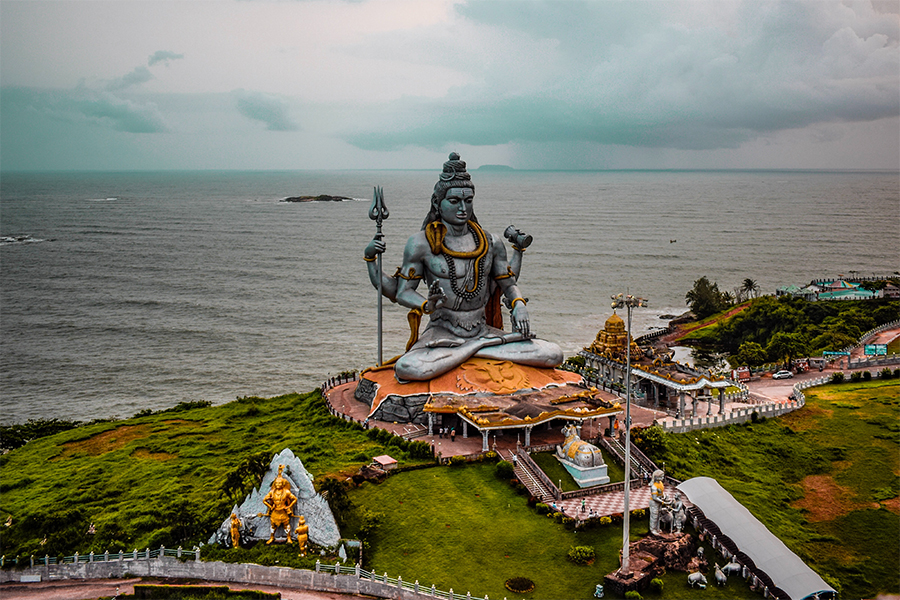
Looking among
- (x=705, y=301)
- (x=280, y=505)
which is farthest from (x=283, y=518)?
(x=705, y=301)

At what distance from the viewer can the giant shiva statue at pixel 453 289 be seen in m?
32.8

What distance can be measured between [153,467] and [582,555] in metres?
17.3

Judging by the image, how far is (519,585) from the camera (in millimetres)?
20469

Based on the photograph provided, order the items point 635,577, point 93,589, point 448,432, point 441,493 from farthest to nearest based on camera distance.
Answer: point 448,432 < point 441,493 < point 93,589 < point 635,577

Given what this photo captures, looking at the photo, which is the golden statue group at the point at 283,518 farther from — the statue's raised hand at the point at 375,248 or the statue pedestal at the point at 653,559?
the statue's raised hand at the point at 375,248

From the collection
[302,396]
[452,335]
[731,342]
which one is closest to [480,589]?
[452,335]

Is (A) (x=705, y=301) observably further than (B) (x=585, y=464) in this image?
Yes

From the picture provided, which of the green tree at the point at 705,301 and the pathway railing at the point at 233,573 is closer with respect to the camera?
the pathway railing at the point at 233,573

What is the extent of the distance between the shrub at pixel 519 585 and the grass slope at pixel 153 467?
8779mm

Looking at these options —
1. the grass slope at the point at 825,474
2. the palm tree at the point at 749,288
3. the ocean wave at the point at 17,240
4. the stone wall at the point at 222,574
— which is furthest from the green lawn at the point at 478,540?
the ocean wave at the point at 17,240

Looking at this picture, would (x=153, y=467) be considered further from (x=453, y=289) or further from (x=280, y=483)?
(x=453, y=289)

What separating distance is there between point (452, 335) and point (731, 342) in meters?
32.2

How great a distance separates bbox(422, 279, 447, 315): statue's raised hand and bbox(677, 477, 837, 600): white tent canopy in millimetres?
13376

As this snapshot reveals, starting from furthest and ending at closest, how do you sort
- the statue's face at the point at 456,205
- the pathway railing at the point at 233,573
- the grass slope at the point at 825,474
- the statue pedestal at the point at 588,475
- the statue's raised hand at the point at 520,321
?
the statue's raised hand at the point at 520,321 < the statue's face at the point at 456,205 < the statue pedestal at the point at 588,475 < the grass slope at the point at 825,474 < the pathway railing at the point at 233,573
